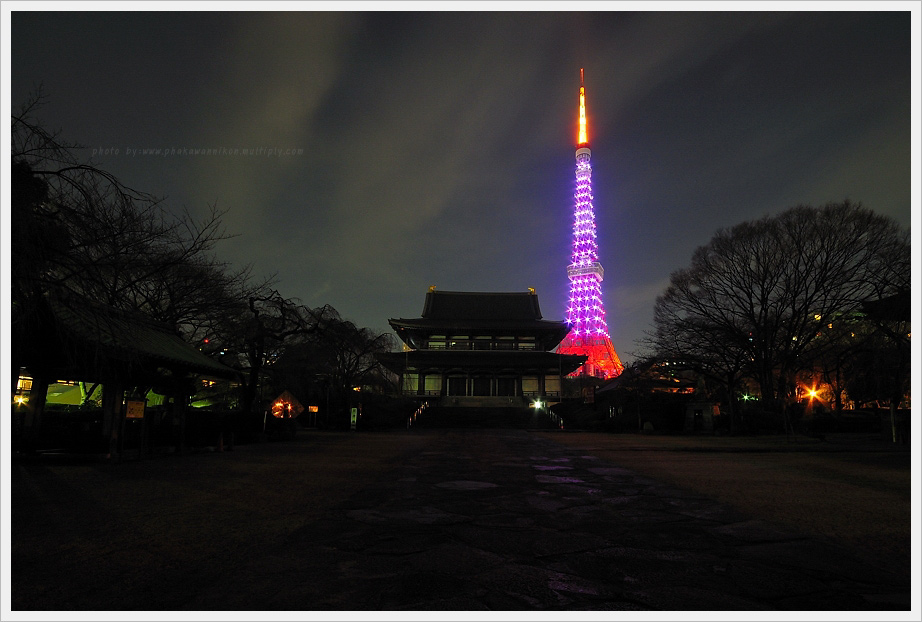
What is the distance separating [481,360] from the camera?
46531 millimetres

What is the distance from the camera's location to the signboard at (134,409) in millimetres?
11586

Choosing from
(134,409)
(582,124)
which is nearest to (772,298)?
(134,409)

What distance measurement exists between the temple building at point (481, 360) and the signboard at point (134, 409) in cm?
3069

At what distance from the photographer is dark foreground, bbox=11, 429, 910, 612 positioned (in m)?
3.28

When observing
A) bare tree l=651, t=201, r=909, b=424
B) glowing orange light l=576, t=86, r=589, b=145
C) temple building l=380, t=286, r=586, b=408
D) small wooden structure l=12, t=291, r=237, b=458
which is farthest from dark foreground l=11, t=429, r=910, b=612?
glowing orange light l=576, t=86, r=589, b=145

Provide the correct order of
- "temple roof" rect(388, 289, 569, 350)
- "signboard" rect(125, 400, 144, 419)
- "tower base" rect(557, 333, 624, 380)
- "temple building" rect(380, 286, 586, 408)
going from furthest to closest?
1. "tower base" rect(557, 333, 624, 380)
2. "temple roof" rect(388, 289, 569, 350)
3. "temple building" rect(380, 286, 586, 408)
4. "signboard" rect(125, 400, 144, 419)

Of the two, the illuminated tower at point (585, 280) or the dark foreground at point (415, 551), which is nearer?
the dark foreground at point (415, 551)

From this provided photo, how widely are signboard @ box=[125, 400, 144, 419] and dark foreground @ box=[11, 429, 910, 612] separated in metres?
3.32

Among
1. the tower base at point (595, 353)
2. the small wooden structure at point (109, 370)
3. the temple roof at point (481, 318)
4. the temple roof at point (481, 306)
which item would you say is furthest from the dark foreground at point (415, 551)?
the tower base at point (595, 353)

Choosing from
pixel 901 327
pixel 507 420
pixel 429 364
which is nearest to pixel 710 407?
pixel 901 327

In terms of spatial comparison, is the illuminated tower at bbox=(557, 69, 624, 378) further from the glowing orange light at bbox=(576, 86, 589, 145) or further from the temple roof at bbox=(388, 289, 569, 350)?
the temple roof at bbox=(388, 289, 569, 350)

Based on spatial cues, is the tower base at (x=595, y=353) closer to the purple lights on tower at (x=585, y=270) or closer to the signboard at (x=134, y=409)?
the purple lights on tower at (x=585, y=270)

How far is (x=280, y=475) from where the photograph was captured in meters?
9.52

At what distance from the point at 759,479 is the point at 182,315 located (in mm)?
17330
